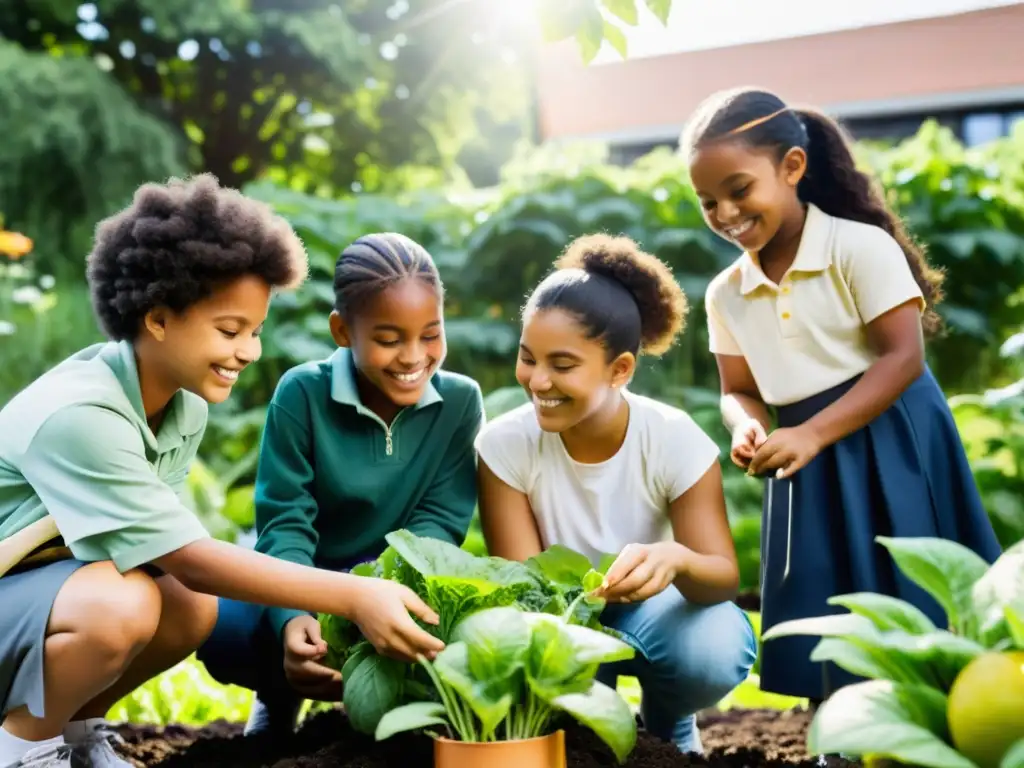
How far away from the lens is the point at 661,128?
12.2 m

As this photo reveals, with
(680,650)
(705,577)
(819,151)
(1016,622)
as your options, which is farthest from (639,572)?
(819,151)

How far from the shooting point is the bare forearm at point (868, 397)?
2443mm

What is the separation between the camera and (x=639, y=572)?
2033mm

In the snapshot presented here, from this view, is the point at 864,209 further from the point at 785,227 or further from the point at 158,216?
the point at 158,216

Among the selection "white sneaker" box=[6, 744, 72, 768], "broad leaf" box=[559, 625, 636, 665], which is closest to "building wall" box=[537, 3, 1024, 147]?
"broad leaf" box=[559, 625, 636, 665]

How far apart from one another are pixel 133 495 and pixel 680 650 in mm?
1182

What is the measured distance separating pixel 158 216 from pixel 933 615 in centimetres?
197

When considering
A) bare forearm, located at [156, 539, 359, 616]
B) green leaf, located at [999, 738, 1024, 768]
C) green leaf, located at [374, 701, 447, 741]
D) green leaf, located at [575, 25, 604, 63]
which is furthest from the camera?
green leaf, located at [575, 25, 604, 63]

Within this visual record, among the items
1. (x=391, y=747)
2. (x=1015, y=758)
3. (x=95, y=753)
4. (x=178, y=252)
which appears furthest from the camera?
(x=95, y=753)

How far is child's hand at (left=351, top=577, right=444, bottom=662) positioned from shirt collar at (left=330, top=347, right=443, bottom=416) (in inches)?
26.8

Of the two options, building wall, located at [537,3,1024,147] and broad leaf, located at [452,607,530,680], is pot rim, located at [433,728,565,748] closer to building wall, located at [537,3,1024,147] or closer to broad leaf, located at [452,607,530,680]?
broad leaf, located at [452,607,530,680]

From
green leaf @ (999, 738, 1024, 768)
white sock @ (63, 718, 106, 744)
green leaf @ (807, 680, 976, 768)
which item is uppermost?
green leaf @ (807, 680, 976, 768)

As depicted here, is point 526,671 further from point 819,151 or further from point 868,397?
point 819,151

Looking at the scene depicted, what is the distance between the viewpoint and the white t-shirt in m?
2.50
